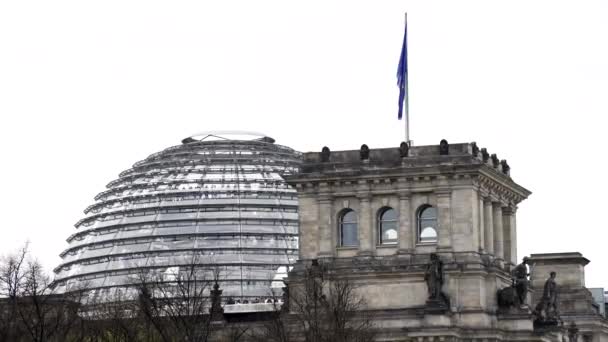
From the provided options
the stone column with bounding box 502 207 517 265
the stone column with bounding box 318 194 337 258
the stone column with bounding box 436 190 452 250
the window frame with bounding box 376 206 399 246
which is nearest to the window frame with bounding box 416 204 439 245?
the stone column with bounding box 436 190 452 250

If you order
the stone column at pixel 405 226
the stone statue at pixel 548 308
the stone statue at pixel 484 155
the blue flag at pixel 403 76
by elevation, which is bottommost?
the stone statue at pixel 548 308

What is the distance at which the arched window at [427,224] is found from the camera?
4884 inches

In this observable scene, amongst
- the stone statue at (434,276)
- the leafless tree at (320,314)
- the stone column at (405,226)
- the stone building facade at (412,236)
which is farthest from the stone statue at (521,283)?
the leafless tree at (320,314)

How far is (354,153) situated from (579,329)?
89.9ft

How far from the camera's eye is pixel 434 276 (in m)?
121

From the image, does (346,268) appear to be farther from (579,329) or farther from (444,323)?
(579,329)

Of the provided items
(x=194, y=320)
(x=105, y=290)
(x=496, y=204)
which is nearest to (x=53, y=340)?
(x=194, y=320)

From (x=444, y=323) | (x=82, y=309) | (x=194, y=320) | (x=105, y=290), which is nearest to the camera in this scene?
(x=194, y=320)

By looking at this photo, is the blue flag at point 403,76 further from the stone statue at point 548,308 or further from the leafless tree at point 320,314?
the stone statue at point 548,308

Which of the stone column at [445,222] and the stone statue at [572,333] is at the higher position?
the stone column at [445,222]

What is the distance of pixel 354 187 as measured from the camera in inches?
4931

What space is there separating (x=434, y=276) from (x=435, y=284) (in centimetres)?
55

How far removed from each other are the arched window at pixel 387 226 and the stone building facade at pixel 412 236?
6 centimetres

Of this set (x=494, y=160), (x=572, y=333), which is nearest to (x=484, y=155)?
(x=494, y=160)
